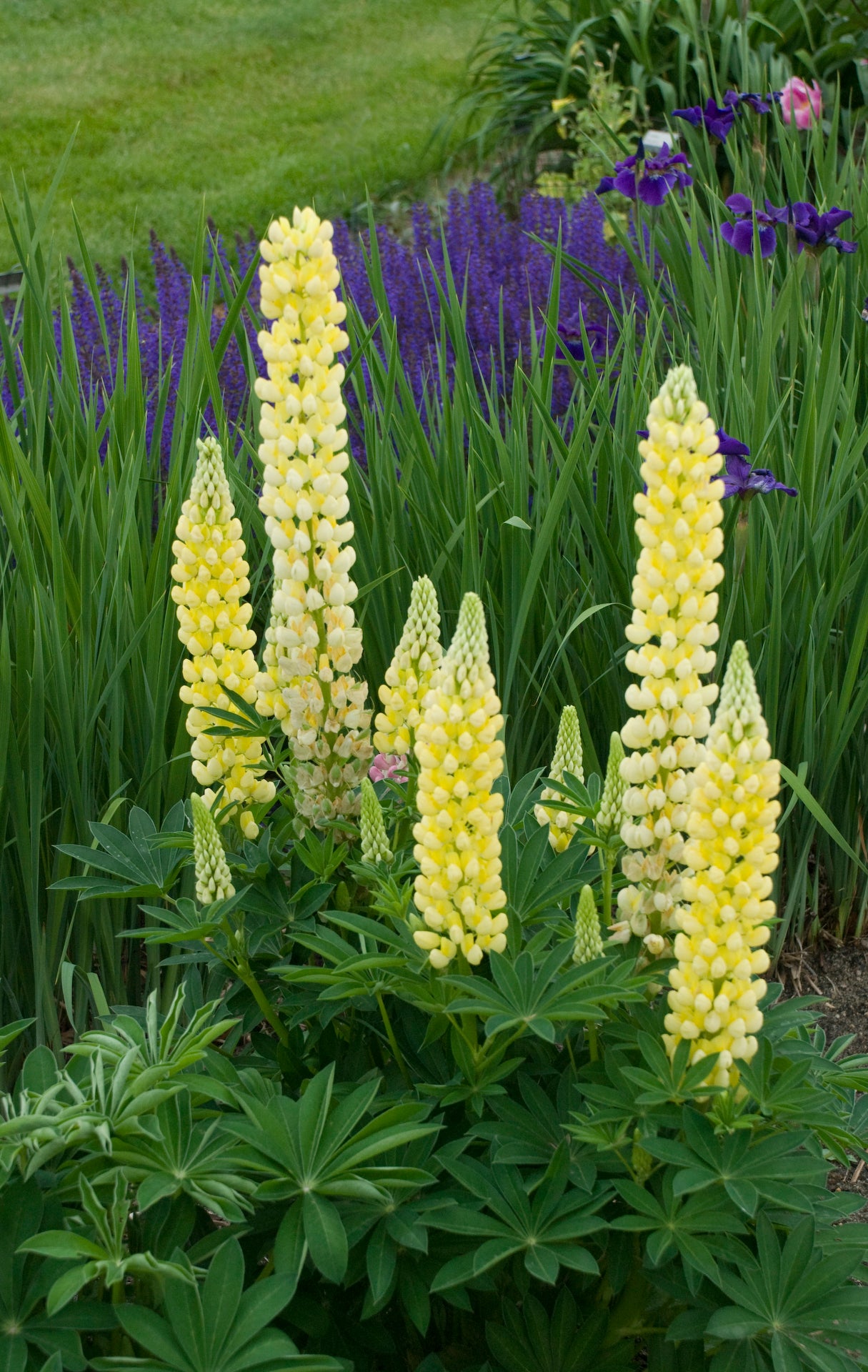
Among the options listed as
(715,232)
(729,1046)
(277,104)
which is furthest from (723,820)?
(277,104)

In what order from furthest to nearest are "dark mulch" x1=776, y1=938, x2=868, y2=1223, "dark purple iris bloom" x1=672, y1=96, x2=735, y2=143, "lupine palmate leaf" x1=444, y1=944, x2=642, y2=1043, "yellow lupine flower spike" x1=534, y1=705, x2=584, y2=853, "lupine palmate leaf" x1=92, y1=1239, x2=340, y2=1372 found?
"dark purple iris bloom" x1=672, y1=96, x2=735, y2=143 → "dark mulch" x1=776, y1=938, x2=868, y2=1223 → "yellow lupine flower spike" x1=534, y1=705, x2=584, y2=853 → "lupine palmate leaf" x1=444, y1=944, x2=642, y2=1043 → "lupine palmate leaf" x1=92, y1=1239, x2=340, y2=1372

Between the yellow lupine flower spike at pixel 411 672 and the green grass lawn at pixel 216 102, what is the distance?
5.58 metres

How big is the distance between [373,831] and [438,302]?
2479 mm

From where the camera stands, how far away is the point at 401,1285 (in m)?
1.26

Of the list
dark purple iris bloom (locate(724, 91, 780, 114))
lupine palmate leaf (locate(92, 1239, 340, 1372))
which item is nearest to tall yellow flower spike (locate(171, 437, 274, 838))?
lupine palmate leaf (locate(92, 1239, 340, 1372))

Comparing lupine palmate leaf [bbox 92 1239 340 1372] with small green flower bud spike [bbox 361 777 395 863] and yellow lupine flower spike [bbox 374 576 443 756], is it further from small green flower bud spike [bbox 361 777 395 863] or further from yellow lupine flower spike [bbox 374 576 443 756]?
yellow lupine flower spike [bbox 374 576 443 756]

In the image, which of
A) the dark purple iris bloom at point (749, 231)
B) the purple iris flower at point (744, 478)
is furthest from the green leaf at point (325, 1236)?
the dark purple iris bloom at point (749, 231)

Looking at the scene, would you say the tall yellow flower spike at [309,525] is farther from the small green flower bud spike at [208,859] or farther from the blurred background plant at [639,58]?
the blurred background plant at [639,58]

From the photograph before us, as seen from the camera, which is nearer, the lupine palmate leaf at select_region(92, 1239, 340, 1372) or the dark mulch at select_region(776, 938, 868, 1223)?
the lupine palmate leaf at select_region(92, 1239, 340, 1372)

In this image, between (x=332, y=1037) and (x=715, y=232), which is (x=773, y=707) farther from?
(x=715, y=232)

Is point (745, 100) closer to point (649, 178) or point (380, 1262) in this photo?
point (649, 178)

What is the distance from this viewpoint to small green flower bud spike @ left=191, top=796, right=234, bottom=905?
54.1 inches

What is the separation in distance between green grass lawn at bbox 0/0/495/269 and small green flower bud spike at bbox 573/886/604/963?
599 centimetres

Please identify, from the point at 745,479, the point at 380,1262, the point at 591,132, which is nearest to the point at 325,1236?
the point at 380,1262
